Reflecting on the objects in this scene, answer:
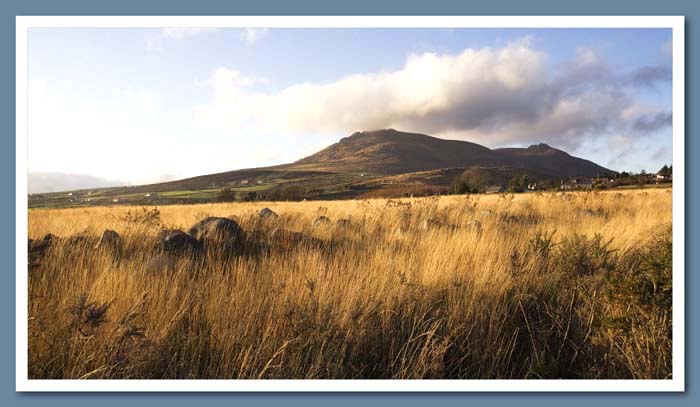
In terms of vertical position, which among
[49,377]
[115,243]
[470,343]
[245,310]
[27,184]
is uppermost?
[27,184]

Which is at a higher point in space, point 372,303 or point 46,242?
point 46,242

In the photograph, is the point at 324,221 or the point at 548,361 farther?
the point at 324,221

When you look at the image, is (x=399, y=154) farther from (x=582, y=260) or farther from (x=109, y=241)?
(x=109, y=241)

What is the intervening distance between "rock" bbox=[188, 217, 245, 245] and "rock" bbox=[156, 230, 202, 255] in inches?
10.7

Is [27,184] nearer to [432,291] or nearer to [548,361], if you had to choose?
[432,291]

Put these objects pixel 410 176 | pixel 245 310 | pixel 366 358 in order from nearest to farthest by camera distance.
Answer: pixel 366 358, pixel 245 310, pixel 410 176

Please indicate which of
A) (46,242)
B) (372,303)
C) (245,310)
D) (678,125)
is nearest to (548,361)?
(372,303)

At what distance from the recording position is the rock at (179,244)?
4852 mm

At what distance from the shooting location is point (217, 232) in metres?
5.55

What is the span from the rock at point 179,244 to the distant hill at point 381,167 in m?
1.51

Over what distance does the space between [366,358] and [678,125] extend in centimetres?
423

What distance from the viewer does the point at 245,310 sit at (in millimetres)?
3463

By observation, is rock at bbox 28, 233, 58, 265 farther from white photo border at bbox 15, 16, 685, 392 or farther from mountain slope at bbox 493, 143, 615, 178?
mountain slope at bbox 493, 143, 615, 178

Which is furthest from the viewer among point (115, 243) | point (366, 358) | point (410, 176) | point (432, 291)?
point (410, 176)
